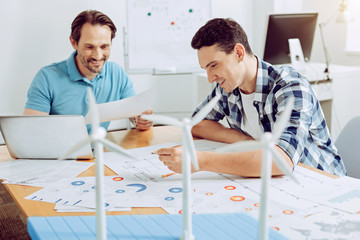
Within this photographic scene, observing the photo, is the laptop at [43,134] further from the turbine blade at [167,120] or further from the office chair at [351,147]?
the office chair at [351,147]

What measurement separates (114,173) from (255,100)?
23.7 inches

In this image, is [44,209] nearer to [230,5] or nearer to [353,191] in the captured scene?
[353,191]

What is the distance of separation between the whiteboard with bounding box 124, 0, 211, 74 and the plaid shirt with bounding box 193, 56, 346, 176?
2.00 metres

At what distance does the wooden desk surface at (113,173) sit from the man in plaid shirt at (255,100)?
0.52ft

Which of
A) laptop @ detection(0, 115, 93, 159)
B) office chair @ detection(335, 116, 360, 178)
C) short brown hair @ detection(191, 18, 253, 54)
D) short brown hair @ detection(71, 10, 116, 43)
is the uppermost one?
short brown hair @ detection(71, 10, 116, 43)

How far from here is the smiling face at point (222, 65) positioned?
1510 millimetres

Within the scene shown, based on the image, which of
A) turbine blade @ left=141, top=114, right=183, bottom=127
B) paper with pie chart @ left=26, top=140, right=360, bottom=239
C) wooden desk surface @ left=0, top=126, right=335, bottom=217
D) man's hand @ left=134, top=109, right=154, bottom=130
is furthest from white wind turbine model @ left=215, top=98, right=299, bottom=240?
man's hand @ left=134, top=109, right=154, bottom=130

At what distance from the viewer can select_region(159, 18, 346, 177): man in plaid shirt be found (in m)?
1.32

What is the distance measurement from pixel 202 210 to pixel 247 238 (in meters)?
0.19

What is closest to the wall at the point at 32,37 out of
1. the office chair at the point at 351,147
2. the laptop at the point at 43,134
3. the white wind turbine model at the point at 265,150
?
the laptop at the point at 43,134

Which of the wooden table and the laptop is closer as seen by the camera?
the wooden table

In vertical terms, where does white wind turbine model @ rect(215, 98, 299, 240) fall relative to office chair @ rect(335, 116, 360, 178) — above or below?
above

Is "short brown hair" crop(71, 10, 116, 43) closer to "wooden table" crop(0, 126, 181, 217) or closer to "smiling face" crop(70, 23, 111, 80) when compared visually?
"smiling face" crop(70, 23, 111, 80)

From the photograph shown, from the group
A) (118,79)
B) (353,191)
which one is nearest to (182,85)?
(118,79)
